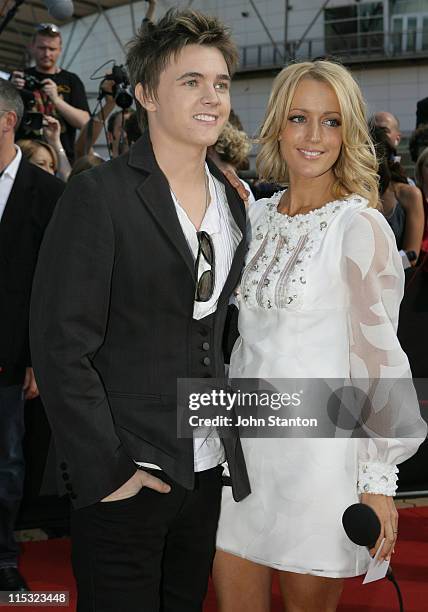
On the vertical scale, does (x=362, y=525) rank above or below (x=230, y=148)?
below

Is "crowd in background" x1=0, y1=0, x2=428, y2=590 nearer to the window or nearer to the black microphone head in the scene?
the black microphone head

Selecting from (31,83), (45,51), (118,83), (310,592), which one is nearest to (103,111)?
(118,83)

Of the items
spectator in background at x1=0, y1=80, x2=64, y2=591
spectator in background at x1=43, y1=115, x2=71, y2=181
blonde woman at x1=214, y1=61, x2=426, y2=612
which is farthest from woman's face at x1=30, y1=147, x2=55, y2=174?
blonde woman at x1=214, y1=61, x2=426, y2=612

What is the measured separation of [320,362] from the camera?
2.07 meters

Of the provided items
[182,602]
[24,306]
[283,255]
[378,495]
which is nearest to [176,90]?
[283,255]

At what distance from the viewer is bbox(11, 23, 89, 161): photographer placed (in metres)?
5.01

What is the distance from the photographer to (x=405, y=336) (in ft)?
13.4

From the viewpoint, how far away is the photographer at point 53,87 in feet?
16.4

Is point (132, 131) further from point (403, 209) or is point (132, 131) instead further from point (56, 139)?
point (403, 209)

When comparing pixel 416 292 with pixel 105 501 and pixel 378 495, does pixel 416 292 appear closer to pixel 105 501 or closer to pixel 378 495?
pixel 378 495

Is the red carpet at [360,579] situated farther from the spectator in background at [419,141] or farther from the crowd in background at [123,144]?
the spectator in background at [419,141]

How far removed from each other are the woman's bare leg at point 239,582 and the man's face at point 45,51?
404 centimetres

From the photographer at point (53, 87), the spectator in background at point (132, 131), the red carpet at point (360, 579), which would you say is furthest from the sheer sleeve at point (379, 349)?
the photographer at point (53, 87)

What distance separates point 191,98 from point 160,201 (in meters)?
0.26
